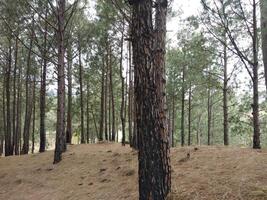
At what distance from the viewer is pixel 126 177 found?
7.98 meters

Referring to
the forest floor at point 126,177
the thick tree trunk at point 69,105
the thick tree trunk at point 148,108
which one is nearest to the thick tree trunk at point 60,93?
the forest floor at point 126,177

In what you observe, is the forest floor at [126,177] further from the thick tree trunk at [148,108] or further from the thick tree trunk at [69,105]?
the thick tree trunk at [69,105]

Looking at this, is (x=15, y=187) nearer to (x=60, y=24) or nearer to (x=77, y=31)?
(x=60, y=24)

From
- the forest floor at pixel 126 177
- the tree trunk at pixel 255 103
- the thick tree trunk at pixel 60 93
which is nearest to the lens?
the forest floor at pixel 126 177

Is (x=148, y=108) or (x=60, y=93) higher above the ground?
(x=60, y=93)

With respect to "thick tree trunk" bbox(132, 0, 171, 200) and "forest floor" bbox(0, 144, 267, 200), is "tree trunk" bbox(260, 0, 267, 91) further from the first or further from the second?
"thick tree trunk" bbox(132, 0, 171, 200)

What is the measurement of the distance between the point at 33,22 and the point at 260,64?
10948 millimetres

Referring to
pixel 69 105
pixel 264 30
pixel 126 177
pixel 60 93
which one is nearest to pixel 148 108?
pixel 264 30

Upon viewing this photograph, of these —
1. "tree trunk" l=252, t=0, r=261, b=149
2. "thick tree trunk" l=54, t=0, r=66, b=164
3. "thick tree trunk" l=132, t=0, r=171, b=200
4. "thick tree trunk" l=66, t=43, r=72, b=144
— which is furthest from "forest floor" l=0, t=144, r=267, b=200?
"thick tree trunk" l=66, t=43, r=72, b=144

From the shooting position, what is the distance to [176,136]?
33.7 m

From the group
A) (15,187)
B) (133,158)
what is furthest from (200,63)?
(15,187)

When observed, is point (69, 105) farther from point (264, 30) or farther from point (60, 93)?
point (264, 30)

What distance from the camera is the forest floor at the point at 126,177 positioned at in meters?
5.54

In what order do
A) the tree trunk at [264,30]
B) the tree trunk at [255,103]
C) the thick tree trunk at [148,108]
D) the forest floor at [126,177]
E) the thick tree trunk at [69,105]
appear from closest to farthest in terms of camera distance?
the thick tree trunk at [148,108] < the forest floor at [126,177] < the tree trunk at [264,30] < the tree trunk at [255,103] < the thick tree trunk at [69,105]
